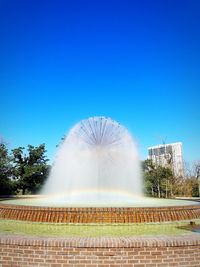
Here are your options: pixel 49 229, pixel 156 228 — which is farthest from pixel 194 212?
pixel 49 229

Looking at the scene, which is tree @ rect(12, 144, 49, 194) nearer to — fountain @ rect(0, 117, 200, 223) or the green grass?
fountain @ rect(0, 117, 200, 223)

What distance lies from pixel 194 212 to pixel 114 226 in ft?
9.58

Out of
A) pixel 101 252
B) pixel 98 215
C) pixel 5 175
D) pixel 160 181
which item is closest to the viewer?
pixel 101 252

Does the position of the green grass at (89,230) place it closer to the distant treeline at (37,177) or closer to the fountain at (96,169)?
the fountain at (96,169)

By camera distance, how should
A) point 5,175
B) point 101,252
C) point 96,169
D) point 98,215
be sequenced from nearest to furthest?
point 101,252 → point 98,215 → point 96,169 → point 5,175

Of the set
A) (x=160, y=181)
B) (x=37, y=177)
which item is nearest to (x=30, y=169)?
(x=37, y=177)

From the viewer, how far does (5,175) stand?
29.0 m

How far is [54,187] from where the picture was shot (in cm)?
1460

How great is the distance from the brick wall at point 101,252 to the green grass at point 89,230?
107 centimetres

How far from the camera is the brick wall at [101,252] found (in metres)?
4.87

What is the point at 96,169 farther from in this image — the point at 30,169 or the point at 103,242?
the point at 30,169

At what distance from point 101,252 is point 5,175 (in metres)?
26.0

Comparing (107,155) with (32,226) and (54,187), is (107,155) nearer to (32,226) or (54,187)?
(54,187)

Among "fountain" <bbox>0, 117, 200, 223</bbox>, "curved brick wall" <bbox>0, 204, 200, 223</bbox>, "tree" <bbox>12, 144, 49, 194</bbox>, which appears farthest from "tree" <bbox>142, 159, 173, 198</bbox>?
"curved brick wall" <bbox>0, 204, 200, 223</bbox>
